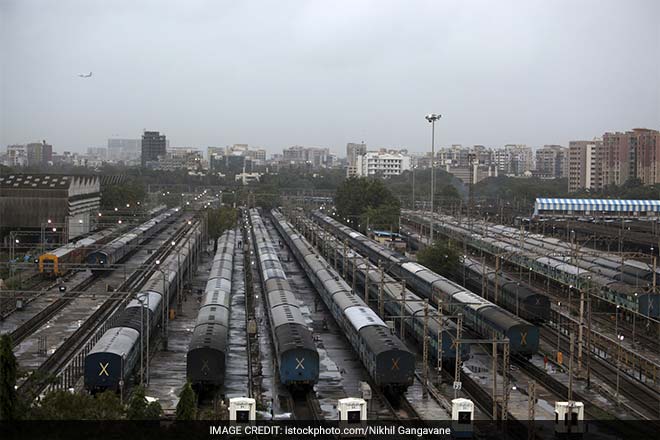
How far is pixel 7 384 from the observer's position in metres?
17.5

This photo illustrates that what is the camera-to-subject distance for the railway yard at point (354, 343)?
81.8 feet

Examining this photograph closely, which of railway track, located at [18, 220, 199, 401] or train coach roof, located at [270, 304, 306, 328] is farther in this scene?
train coach roof, located at [270, 304, 306, 328]

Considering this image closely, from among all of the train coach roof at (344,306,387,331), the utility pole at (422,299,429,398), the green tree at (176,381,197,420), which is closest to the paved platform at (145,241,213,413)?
the green tree at (176,381,197,420)

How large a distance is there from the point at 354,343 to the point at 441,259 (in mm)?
22390

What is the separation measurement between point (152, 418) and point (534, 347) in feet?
55.3

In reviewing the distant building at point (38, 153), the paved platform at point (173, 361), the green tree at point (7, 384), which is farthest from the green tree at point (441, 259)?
the distant building at point (38, 153)

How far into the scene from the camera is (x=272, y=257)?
161 feet

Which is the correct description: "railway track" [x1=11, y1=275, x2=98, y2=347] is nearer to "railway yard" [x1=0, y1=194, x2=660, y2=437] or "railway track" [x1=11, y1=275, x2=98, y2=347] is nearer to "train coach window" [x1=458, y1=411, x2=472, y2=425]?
"railway yard" [x1=0, y1=194, x2=660, y2=437]

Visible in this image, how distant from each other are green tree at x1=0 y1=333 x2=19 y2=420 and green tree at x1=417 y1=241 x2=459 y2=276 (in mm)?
36542

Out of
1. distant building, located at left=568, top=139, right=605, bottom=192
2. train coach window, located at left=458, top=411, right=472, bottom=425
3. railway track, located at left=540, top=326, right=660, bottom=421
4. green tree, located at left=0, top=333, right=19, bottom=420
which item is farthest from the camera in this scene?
distant building, located at left=568, top=139, right=605, bottom=192

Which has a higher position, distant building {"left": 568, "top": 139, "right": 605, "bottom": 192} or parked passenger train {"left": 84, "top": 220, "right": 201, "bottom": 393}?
distant building {"left": 568, "top": 139, "right": 605, "bottom": 192}

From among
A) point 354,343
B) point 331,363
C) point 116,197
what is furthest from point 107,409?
point 116,197

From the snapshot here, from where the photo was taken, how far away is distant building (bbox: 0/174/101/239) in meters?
63.5

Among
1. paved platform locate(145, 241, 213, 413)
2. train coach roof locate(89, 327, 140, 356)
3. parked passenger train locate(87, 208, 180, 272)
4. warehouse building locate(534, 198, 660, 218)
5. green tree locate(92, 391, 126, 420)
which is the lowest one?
paved platform locate(145, 241, 213, 413)
